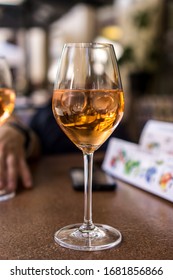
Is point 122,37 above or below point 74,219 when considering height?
above

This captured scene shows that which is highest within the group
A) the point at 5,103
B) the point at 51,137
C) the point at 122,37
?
the point at 122,37

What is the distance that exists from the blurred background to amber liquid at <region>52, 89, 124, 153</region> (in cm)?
329

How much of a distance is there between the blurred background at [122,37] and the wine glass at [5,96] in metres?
3.05

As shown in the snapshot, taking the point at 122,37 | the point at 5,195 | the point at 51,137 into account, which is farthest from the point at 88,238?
the point at 122,37

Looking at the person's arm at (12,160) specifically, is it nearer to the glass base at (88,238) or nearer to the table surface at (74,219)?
the table surface at (74,219)

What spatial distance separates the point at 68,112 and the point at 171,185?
0.28 m

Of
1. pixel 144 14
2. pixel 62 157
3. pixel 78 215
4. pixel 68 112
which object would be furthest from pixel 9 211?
pixel 144 14

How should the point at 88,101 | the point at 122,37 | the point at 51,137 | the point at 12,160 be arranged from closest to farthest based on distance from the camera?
the point at 88,101
the point at 12,160
the point at 51,137
the point at 122,37

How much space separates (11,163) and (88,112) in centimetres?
34

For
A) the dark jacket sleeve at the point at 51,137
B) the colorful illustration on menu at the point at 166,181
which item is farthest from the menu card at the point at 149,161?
the dark jacket sleeve at the point at 51,137

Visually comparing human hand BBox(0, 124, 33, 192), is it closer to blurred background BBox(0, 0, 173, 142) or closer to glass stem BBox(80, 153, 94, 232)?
glass stem BBox(80, 153, 94, 232)

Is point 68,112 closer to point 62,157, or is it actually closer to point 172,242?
point 172,242

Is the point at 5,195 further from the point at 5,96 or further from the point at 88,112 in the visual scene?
the point at 88,112

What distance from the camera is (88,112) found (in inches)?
22.0
